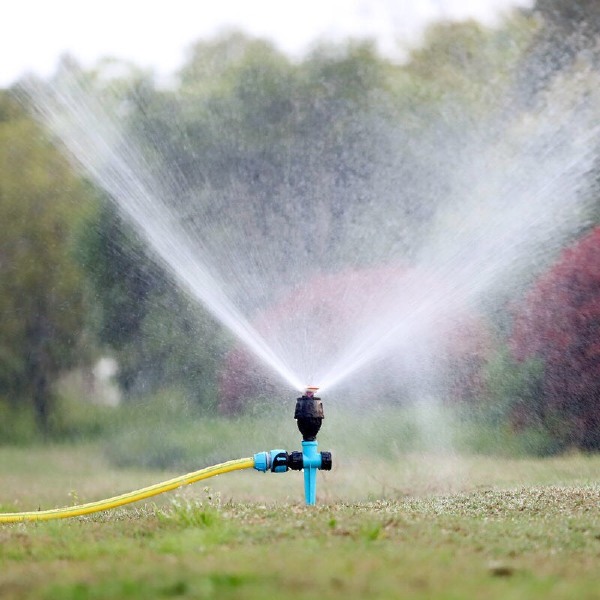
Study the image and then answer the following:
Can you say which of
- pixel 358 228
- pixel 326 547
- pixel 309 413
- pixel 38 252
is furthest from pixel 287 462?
pixel 38 252

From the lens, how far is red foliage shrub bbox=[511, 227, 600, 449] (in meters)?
11.3

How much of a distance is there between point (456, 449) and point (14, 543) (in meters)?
6.87

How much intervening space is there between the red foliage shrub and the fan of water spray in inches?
27.7

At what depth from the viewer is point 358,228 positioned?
12.9m

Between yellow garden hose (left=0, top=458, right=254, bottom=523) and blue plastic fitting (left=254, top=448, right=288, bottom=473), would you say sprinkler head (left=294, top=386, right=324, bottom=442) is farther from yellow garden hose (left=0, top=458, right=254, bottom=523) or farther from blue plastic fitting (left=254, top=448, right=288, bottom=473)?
yellow garden hose (left=0, top=458, right=254, bottom=523)

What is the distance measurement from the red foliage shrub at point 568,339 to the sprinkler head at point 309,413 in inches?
220

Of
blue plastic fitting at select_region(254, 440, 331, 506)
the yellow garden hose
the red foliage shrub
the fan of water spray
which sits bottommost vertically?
the yellow garden hose

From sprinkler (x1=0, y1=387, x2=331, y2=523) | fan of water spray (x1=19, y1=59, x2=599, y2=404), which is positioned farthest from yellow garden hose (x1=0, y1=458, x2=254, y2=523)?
fan of water spray (x1=19, y1=59, x2=599, y2=404)

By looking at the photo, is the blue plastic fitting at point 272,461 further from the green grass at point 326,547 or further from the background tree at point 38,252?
the background tree at point 38,252

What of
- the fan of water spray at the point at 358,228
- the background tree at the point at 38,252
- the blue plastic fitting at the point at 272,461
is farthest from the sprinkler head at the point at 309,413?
the background tree at the point at 38,252

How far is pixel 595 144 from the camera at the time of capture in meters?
13.2

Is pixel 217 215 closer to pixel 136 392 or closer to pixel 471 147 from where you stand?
pixel 136 392

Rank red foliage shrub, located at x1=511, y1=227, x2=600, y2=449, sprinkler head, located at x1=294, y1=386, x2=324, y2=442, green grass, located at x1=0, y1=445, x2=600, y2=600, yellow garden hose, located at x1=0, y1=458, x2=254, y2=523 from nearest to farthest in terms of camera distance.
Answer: green grass, located at x1=0, y1=445, x2=600, y2=600
sprinkler head, located at x1=294, y1=386, x2=324, y2=442
yellow garden hose, located at x1=0, y1=458, x2=254, y2=523
red foliage shrub, located at x1=511, y1=227, x2=600, y2=449

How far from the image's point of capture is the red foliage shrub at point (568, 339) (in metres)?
11.3
